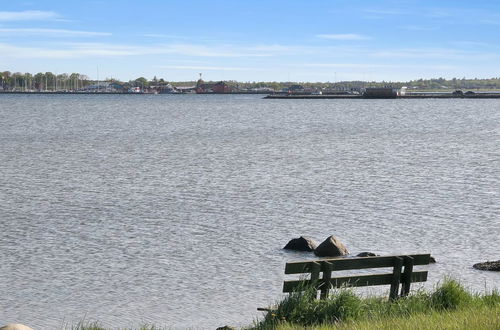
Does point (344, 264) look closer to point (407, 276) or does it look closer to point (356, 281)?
point (356, 281)

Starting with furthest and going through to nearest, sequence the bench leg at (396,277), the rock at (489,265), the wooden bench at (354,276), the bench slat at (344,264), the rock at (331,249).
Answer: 1. the rock at (331,249)
2. the rock at (489,265)
3. the bench leg at (396,277)
4. the wooden bench at (354,276)
5. the bench slat at (344,264)

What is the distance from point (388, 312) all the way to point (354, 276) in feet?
4.37

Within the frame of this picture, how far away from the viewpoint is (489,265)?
979 inches

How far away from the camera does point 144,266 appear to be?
85.1 ft

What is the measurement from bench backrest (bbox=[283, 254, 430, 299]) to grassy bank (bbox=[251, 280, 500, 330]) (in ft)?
0.97

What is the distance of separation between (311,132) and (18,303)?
10101cm

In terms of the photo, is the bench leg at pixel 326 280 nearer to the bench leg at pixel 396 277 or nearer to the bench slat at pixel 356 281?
the bench slat at pixel 356 281

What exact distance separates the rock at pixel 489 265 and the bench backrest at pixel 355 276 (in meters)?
7.85

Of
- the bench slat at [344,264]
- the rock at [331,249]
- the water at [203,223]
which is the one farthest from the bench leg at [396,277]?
the rock at [331,249]

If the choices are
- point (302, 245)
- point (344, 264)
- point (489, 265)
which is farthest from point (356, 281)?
point (302, 245)

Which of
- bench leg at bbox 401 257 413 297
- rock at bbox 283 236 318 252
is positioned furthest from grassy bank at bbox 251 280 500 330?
rock at bbox 283 236 318 252

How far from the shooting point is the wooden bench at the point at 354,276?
15695 mm

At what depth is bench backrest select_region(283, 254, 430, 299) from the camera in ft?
51.5

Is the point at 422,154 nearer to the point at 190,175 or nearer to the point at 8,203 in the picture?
the point at 190,175
